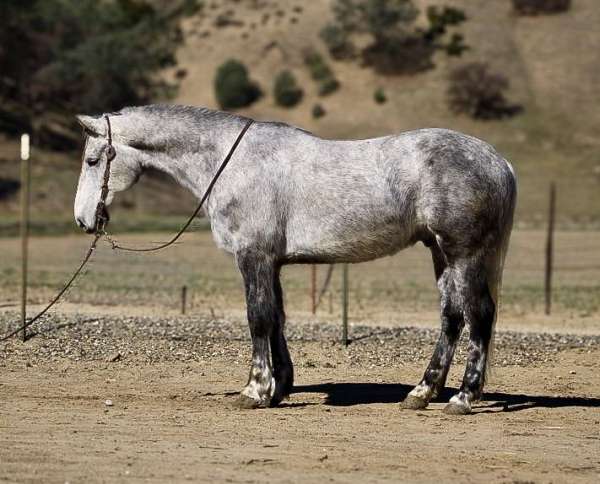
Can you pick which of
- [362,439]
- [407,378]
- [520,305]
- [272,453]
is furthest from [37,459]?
[520,305]

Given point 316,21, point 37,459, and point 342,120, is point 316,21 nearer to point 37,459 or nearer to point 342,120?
point 342,120

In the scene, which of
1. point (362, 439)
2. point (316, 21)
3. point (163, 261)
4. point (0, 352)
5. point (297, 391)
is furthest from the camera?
point (316, 21)

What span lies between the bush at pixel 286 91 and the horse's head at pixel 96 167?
6600cm

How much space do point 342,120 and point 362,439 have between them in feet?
208

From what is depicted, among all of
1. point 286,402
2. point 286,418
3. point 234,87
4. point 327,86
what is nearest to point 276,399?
point 286,402

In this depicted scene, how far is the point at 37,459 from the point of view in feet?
26.0

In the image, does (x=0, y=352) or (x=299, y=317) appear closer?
(x=0, y=352)

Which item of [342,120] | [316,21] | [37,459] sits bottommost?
[37,459]

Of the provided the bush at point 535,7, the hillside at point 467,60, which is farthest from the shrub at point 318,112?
the bush at point 535,7

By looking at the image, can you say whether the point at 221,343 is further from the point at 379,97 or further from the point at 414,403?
the point at 379,97

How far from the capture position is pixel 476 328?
1016 centimetres

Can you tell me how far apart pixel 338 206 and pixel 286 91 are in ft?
220

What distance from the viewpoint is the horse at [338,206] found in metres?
9.99

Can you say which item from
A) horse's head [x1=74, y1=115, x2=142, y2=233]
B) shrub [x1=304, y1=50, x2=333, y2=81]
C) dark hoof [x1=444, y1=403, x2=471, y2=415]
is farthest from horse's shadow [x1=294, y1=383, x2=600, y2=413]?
shrub [x1=304, y1=50, x2=333, y2=81]
